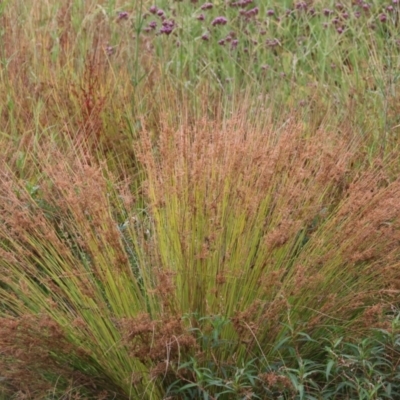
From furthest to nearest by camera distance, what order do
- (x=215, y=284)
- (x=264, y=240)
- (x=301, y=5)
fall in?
1. (x=301, y=5)
2. (x=264, y=240)
3. (x=215, y=284)

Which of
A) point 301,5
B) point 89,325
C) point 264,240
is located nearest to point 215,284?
point 264,240

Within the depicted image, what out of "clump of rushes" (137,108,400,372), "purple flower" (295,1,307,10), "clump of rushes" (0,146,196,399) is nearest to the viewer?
"clump of rushes" (0,146,196,399)

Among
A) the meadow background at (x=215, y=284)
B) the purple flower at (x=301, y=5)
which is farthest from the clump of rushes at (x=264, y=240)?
the purple flower at (x=301, y=5)

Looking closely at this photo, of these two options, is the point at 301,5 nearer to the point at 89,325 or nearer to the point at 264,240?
the point at 264,240

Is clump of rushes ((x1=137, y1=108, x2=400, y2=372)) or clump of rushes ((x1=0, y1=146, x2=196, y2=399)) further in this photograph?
clump of rushes ((x1=137, y1=108, x2=400, y2=372))

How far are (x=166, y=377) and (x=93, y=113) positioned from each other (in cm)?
222

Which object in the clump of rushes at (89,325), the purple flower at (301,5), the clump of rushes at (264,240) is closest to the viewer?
the clump of rushes at (89,325)

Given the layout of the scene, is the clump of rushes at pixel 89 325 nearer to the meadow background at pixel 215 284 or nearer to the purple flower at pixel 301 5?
the meadow background at pixel 215 284

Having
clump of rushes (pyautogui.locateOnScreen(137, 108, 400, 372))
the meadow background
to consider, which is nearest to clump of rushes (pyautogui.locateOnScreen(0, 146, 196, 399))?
the meadow background

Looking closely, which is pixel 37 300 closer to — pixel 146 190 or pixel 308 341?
pixel 146 190

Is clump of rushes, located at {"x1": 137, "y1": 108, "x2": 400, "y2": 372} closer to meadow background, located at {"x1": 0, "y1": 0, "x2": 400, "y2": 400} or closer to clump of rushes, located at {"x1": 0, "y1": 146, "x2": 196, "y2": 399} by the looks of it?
meadow background, located at {"x1": 0, "y1": 0, "x2": 400, "y2": 400}

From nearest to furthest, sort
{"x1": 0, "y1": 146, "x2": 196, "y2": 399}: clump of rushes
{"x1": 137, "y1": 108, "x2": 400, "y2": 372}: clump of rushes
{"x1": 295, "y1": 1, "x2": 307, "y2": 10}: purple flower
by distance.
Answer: {"x1": 0, "y1": 146, "x2": 196, "y2": 399}: clump of rushes
{"x1": 137, "y1": 108, "x2": 400, "y2": 372}: clump of rushes
{"x1": 295, "y1": 1, "x2": 307, "y2": 10}: purple flower

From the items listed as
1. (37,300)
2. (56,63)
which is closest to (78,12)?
(56,63)

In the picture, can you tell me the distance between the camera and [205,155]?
363cm
